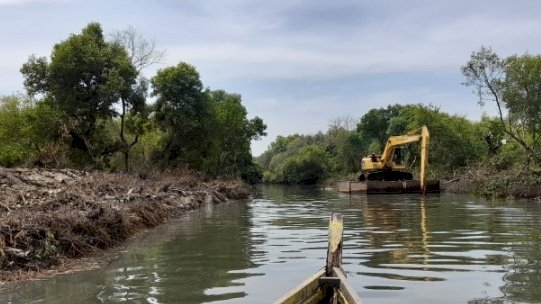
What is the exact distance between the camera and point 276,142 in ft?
466

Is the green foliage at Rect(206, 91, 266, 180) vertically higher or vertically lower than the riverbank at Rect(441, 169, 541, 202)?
higher

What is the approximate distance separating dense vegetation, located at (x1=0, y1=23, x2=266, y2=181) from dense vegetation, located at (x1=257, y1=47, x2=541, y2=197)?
20315 mm

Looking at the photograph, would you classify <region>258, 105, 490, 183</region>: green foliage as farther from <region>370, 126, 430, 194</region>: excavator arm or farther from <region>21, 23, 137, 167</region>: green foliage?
<region>21, 23, 137, 167</region>: green foliage

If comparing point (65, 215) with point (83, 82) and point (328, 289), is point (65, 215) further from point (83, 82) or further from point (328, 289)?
point (83, 82)

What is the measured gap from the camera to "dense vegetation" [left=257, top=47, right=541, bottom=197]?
33594 mm

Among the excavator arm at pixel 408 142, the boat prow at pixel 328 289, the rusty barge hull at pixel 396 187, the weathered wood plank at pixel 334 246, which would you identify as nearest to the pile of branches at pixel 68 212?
the weathered wood plank at pixel 334 246

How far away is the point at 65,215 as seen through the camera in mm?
11695

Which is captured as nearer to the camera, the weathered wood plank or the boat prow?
the boat prow

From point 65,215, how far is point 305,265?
536 centimetres

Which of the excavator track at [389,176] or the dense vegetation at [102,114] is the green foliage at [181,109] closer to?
the dense vegetation at [102,114]

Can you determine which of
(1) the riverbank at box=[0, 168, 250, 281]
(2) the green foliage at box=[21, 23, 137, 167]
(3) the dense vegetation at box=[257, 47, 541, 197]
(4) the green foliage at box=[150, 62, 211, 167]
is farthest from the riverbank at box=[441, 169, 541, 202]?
(2) the green foliage at box=[21, 23, 137, 167]

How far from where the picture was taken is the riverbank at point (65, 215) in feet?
32.5

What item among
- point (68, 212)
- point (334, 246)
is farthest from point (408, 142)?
point (334, 246)

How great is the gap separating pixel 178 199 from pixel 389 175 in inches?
803
